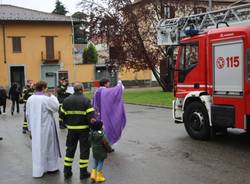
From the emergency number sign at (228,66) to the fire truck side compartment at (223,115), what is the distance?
1.39 ft

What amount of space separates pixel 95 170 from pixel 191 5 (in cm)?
3156

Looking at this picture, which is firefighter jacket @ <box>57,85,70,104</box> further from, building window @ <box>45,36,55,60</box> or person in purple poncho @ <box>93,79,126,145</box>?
building window @ <box>45,36,55,60</box>

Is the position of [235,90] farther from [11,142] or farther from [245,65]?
[11,142]

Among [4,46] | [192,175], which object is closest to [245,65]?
[192,175]

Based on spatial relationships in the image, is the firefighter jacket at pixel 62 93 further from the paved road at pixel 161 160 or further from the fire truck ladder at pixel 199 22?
the fire truck ladder at pixel 199 22

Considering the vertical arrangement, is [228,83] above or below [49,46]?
below

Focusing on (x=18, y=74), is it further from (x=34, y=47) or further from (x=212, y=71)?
(x=212, y=71)

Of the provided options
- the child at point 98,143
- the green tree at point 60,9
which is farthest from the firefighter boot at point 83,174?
the green tree at point 60,9

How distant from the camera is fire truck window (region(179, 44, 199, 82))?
12289 mm

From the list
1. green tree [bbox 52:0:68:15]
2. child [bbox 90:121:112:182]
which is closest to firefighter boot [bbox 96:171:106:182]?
child [bbox 90:121:112:182]

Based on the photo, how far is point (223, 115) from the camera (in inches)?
436

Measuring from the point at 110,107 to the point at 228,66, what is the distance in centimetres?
291

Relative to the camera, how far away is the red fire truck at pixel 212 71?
1062cm

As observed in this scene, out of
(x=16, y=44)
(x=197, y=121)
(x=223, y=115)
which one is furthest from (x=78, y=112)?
(x=16, y=44)
